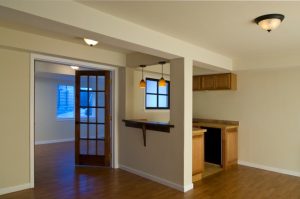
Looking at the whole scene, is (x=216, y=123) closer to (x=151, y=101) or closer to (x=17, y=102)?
(x=151, y=101)

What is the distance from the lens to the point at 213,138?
502cm

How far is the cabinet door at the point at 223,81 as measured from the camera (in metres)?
5.09

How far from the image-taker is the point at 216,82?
530 cm

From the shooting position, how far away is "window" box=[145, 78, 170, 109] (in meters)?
5.66

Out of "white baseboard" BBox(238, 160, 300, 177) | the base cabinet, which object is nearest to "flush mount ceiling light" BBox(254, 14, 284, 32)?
the base cabinet

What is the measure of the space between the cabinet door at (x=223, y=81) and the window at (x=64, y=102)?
5.45 metres

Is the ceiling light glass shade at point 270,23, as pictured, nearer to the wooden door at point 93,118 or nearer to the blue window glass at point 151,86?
the wooden door at point 93,118

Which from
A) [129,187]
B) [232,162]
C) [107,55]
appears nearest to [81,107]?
[107,55]

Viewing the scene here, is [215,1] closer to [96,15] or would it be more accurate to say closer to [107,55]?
[96,15]

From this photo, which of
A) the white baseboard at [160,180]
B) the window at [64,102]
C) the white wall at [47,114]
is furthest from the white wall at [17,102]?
the window at [64,102]

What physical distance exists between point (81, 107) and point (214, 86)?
313 cm

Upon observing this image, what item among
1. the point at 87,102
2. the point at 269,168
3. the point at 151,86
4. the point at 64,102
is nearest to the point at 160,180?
the point at 87,102

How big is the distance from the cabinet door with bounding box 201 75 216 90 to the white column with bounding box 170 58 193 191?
1.87 metres

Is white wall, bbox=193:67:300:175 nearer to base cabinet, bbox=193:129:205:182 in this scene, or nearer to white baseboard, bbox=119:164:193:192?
base cabinet, bbox=193:129:205:182
